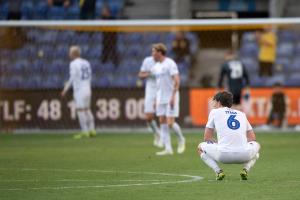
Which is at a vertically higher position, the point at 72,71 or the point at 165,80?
the point at 165,80

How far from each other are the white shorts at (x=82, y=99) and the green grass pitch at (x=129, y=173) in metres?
2.54

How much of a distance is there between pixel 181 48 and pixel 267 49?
2521 millimetres

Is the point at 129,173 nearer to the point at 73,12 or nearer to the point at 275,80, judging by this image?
the point at 275,80

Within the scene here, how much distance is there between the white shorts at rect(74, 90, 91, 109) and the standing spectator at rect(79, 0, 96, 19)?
5.30 metres

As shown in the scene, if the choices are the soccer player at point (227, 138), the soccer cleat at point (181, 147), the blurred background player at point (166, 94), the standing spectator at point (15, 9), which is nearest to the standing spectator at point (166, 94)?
the blurred background player at point (166, 94)

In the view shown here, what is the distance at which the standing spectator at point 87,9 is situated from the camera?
32.2 meters

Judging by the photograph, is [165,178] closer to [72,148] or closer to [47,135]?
[72,148]

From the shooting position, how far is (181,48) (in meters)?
30.5

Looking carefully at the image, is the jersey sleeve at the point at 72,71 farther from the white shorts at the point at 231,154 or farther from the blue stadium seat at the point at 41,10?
the white shorts at the point at 231,154

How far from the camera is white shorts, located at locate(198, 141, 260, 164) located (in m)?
13.4

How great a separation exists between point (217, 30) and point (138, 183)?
16.8m

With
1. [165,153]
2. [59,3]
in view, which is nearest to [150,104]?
[165,153]

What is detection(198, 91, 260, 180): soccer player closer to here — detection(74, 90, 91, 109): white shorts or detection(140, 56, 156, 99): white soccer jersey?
detection(140, 56, 156, 99): white soccer jersey

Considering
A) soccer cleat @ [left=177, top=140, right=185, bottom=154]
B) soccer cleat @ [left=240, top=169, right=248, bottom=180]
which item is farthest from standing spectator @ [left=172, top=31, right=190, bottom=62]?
soccer cleat @ [left=240, top=169, right=248, bottom=180]
